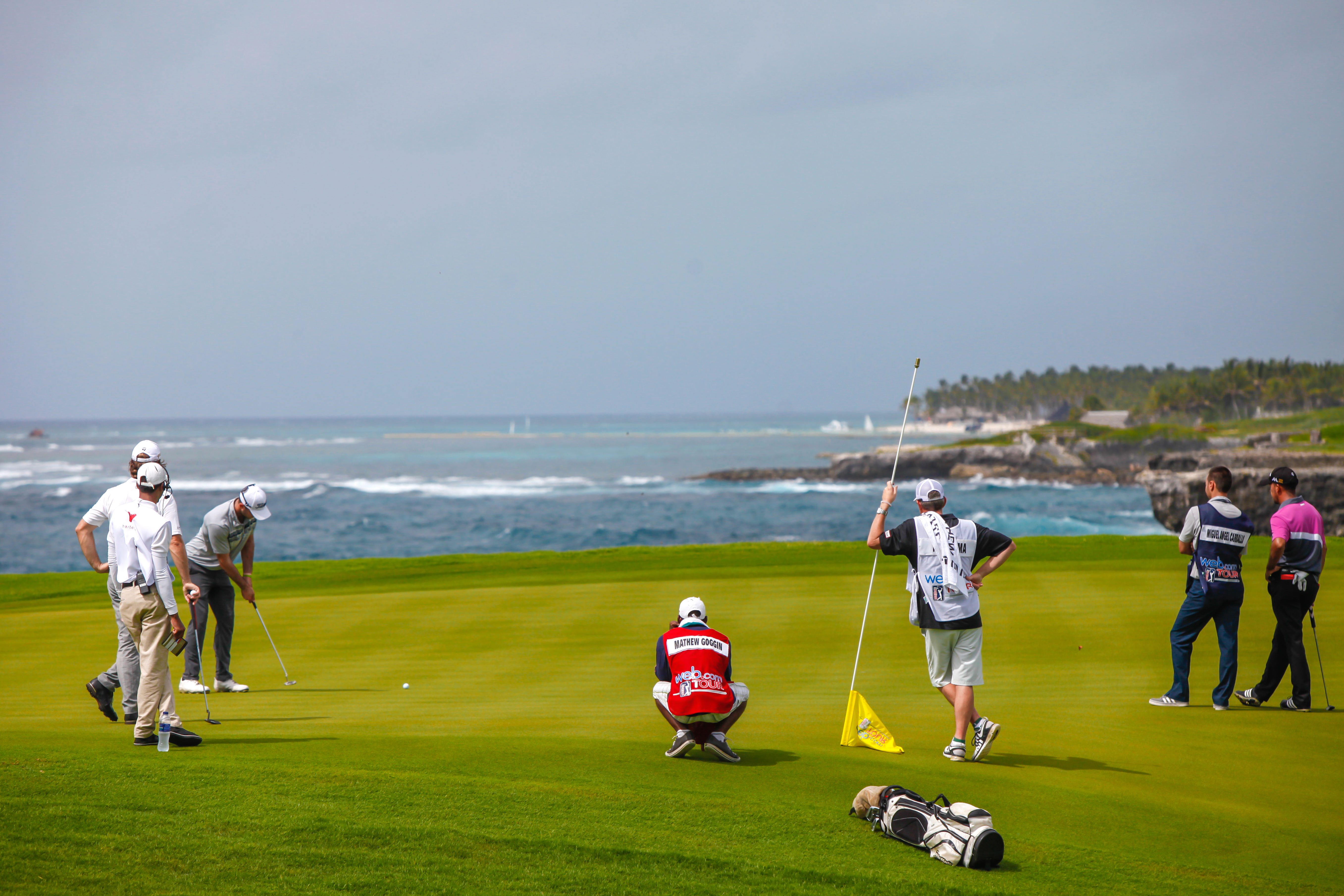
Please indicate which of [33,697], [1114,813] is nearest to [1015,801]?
[1114,813]

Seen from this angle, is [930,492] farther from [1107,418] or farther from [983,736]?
[1107,418]

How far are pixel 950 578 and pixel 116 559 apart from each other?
5.55 metres

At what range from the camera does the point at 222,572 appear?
10.2 meters

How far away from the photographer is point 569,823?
5.15 m

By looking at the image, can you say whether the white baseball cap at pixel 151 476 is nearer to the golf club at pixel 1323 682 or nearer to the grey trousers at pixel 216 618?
the grey trousers at pixel 216 618

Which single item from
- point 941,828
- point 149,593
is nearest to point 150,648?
point 149,593

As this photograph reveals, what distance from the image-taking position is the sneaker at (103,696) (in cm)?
773

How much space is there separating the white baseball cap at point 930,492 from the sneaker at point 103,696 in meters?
6.29

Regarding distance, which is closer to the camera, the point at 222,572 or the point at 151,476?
the point at 151,476

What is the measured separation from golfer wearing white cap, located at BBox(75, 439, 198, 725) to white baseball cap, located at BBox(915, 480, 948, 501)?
4.88m

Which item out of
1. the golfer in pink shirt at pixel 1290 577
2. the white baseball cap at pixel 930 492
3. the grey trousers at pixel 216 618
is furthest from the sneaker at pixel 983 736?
the grey trousers at pixel 216 618

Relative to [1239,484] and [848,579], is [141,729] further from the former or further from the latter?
[1239,484]

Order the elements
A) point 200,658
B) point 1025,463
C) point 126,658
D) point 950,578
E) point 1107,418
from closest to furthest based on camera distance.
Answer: point 950,578, point 126,658, point 200,658, point 1025,463, point 1107,418

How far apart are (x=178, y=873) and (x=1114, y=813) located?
4.95 m
